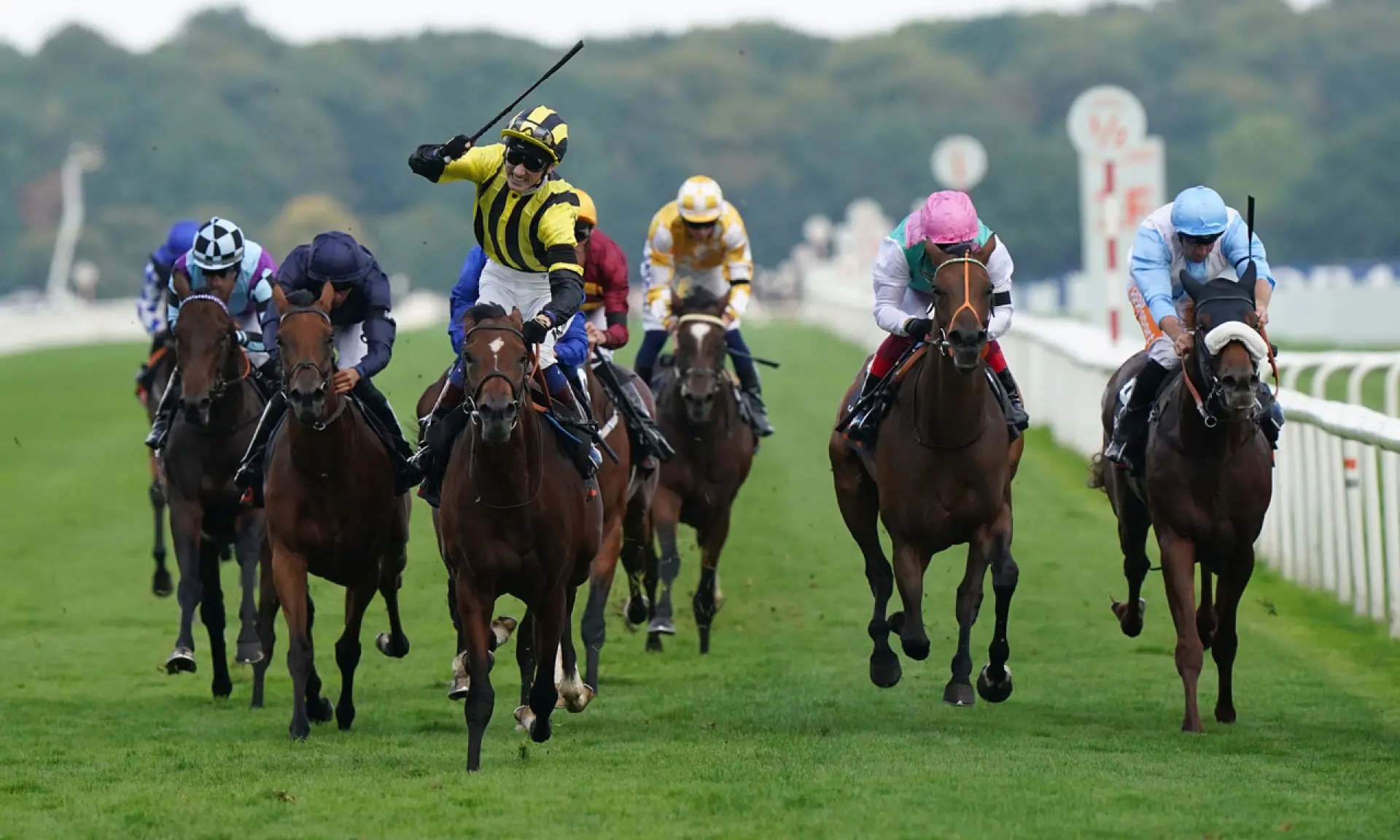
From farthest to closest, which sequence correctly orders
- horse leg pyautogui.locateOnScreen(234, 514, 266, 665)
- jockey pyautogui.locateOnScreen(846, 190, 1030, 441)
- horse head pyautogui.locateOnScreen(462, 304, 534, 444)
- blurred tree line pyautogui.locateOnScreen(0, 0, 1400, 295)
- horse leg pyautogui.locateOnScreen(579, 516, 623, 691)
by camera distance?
1. blurred tree line pyautogui.locateOnScreen(0, 0, 1400, 295)
2. horse leg pyautogui.locateOnScreen(234, 514, 266, 665)
3. horse leg pyautogui.locateOnScreen(579, 516, 623, 691)
4. jockey pyautogui.locateOnScreen(846, 190, 1030, 441)
5. horse head pyautogui.locateOnScreen(462, 304, 534, 444)

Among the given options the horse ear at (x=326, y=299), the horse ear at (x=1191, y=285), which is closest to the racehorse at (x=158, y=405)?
the horse ear at (x=326, y=299)

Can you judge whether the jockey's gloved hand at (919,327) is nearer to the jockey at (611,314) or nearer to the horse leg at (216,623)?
the jockey at (611,314)

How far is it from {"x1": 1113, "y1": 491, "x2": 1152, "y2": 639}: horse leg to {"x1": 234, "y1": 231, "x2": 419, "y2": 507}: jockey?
3.09 m

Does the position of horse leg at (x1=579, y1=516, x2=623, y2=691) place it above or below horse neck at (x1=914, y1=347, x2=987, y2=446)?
below

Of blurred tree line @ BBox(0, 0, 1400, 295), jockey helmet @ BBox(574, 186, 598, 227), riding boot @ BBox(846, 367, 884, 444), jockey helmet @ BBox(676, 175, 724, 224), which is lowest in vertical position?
riding boot @ BBox(846, 367, 884, 444)

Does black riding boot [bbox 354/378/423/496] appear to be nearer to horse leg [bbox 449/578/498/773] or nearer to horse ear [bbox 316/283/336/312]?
horse ear [bbox 316/283/336/312]

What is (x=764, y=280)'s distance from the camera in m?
A: 87.9

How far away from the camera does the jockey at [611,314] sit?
10.4 meters

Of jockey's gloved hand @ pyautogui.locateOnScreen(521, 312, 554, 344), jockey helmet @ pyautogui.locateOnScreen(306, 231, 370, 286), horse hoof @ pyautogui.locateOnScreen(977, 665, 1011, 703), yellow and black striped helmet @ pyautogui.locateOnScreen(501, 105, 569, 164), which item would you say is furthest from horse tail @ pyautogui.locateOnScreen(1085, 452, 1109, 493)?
jockey's gloved hand @ pyautogui.locateOnScreen(521, 312, 554, 344)

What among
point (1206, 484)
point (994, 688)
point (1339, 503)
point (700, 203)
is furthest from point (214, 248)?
point (1339, 503)

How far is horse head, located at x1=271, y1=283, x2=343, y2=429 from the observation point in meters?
7.95

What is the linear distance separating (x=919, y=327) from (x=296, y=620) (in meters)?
2.58

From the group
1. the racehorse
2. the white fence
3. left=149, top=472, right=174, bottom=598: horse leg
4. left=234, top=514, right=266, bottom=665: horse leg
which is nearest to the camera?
left=234, top=514, right=266, bottom=665: horse leg

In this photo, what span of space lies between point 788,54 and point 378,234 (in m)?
49.0
